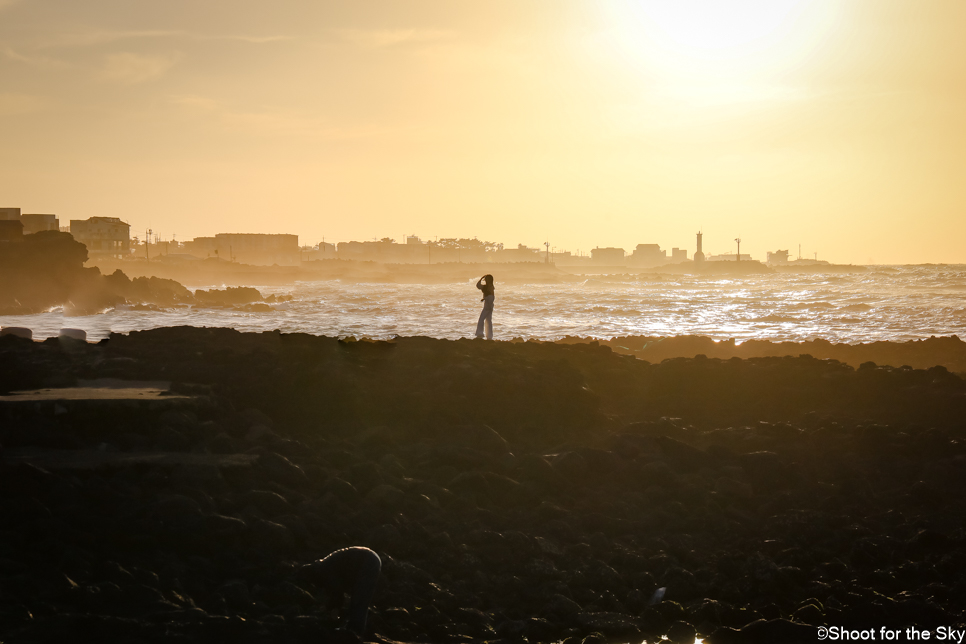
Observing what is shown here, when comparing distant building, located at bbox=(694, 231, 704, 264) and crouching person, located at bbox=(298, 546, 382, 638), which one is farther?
distant building, located at bbox=(694, 231, 704, 264)

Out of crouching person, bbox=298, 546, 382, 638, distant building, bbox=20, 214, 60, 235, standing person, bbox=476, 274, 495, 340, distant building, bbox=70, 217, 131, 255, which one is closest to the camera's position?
crouching person, bbox=298, 546, 382, 638

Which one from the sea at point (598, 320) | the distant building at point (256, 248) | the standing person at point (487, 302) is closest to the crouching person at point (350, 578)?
the standing person at point (487, 302)

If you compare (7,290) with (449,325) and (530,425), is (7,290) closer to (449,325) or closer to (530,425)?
(449,325)

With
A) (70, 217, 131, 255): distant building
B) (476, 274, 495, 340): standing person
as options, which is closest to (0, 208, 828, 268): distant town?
(70, 217, 131, 255): distant building

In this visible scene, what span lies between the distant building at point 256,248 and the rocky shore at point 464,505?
14876cm

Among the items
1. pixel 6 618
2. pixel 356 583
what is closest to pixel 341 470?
pixel 356 583

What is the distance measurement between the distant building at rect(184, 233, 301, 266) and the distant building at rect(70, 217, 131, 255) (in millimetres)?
47598

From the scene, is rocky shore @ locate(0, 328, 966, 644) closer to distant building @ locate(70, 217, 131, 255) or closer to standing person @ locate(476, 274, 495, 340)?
standing person @ locate(476, 274, 495, 340)

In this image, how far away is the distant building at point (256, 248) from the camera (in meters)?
156

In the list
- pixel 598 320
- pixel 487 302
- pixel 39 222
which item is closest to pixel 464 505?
pixel 487 302

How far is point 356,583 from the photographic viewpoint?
478 centimetres

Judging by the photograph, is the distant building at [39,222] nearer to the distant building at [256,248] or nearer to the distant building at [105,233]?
the distant building at [105,233]

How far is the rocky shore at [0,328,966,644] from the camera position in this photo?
198 inches

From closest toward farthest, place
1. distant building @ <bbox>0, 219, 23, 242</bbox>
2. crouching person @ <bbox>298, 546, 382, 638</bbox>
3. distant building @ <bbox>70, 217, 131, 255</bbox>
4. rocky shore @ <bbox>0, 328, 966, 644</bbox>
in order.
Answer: crouching person @ <bbox>298, 546, 382, 638</bbox> → rocky shore @ <bbox>0, 328, 966, 644</bbox> → distant building @ <bbox>0, 219, 23, 242</bbox> → distant building @ <bbox>70, 217, 131, 255</bbox>
